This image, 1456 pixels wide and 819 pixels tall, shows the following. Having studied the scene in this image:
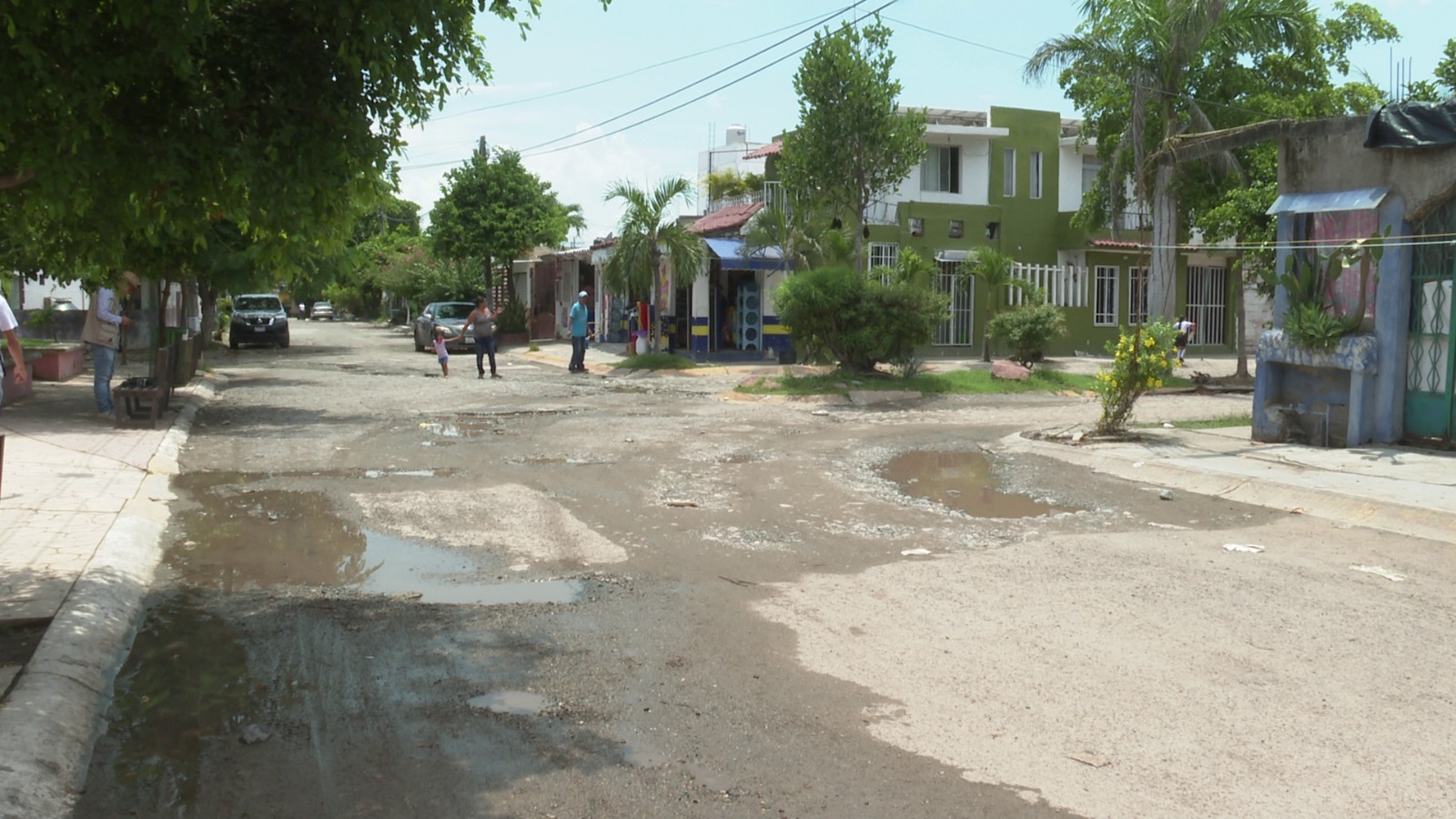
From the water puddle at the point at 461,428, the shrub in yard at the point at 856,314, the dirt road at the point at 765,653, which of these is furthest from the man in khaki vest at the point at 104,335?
the shrub in yard at the point at 856,314

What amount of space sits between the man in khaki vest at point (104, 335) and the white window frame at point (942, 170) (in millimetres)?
21381

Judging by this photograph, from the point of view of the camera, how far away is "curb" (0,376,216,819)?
4426 mm

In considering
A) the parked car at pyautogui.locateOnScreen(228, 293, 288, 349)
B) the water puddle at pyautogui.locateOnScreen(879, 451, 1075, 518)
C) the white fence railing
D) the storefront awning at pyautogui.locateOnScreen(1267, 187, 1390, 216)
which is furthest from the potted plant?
the white fence railing

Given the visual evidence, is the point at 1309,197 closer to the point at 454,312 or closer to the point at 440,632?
the point at 440,632

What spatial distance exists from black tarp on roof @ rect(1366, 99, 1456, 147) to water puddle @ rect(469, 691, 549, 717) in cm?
1153

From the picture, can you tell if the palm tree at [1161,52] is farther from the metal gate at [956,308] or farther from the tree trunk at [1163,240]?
the metal gate at [956,308]

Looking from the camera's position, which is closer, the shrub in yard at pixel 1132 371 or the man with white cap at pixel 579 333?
the shrub in yard at pixel 1132 371

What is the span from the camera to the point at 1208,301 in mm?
36594

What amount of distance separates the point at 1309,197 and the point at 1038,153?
2015cm

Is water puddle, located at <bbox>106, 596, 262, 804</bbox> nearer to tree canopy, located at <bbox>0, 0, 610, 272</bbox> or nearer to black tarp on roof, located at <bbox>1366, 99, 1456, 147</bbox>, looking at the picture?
tree canopy, located at <bbox>0, 0, 610, 272</bbox>

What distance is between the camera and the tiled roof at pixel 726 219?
32.7 meters

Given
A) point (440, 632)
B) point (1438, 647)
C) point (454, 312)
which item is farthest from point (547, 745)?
point (454, 312)

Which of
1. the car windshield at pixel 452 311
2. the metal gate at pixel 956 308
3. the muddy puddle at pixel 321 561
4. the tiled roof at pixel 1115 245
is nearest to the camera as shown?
the muddy puddle at pixel 321 561

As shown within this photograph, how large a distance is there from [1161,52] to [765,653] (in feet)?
71.4
